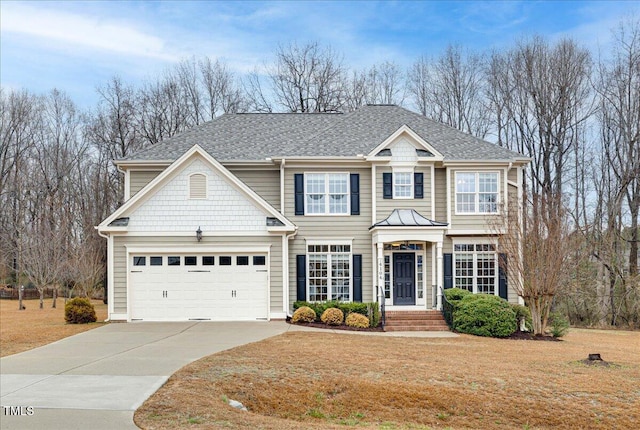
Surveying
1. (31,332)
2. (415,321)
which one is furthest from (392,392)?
(31,332)

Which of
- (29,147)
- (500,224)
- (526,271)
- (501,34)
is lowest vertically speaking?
(526,271)

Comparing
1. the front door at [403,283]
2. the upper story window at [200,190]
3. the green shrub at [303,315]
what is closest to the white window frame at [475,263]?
the front door at [403,283]

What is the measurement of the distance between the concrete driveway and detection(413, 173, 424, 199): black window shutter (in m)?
7.16

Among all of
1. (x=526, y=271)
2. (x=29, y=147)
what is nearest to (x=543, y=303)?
(x=526, y=271)

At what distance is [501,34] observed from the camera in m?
35.1

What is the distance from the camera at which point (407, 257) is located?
75.9 feet

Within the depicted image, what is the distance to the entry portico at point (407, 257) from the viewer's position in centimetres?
2166

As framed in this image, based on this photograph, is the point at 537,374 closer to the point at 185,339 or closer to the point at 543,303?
the point at 543,303

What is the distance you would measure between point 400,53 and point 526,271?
77.6 ft

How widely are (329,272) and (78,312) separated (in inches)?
354

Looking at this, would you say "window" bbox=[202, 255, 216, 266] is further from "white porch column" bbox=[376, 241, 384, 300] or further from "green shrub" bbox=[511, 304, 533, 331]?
"green shrub" bbox=[511, 304, 533, 331]

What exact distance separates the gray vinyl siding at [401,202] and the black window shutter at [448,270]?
5.68ft

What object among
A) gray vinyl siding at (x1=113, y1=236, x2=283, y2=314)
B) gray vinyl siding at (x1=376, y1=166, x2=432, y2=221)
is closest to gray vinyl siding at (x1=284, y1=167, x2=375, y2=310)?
gray vinyl siding at (x1=376, y1=166, x2=432, y2=221)

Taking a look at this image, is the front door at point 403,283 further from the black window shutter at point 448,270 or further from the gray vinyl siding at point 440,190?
the gray vinyl siding at point 440,190
